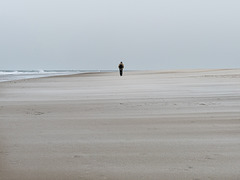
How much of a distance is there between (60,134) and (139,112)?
2229 mm

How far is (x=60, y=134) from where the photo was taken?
442cm

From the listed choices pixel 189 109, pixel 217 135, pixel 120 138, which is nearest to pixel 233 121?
pixel 217 135

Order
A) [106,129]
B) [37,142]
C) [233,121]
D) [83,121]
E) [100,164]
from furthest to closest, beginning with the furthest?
[83,121] < [233,121] < [106,129] < [37,142] < [100,164]

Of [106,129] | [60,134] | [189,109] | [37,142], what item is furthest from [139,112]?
[37,142]

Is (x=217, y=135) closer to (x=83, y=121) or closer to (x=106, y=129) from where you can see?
(x=106, y=129)

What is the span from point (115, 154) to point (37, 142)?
1039 millimetres

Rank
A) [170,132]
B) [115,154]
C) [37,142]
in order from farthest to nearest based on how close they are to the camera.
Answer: [170,132] → [37,142] → [115,154]

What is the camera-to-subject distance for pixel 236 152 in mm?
3389

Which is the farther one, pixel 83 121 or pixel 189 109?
pixel 189 109

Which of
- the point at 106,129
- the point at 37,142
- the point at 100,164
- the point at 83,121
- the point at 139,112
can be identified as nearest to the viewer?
the point at 100,164

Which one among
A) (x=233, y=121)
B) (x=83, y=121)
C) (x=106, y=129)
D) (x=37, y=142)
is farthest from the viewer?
(x=83, y=121)

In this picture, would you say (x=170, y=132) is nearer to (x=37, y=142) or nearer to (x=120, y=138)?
(x=120, y=138)

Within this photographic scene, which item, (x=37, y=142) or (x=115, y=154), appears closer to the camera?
(x=115, y=154)

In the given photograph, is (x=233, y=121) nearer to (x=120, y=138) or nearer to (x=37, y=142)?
(x=120, y=138)
